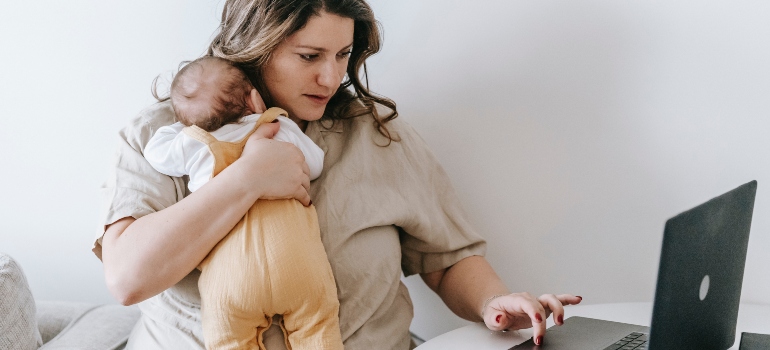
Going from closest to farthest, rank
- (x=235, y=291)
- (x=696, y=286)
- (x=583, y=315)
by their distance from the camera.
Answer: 1. (x=696, y=286)
2. (x=235, y=291)
3. (x=583, y=315)

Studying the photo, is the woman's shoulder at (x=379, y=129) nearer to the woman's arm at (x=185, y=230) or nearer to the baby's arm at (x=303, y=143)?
the baby's arm at (x=303, y=143)

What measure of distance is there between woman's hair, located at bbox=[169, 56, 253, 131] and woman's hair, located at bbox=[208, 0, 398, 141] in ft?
0.23

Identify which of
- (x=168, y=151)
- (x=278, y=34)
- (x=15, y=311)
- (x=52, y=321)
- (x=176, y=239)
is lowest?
(x=52, y=321)

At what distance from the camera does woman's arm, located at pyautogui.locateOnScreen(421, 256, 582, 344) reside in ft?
4.06

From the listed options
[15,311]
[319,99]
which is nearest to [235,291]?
[319,99]

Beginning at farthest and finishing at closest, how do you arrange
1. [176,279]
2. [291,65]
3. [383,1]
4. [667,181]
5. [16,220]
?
[16,220] → [383,1] → [667,181] → [291,65] → [176,279]

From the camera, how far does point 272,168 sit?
1.23 m

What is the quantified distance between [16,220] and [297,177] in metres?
1.02

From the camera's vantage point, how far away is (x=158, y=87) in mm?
1771

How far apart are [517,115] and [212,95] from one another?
697mm

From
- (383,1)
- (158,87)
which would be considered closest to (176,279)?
(158,87)

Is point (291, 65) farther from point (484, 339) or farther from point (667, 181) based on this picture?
point (667, 181)

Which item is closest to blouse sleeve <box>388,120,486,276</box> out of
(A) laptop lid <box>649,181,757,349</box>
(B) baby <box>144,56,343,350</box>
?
(B) baby <box>144,56,343,350</box>

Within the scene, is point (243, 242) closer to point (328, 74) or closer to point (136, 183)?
point (136, 183)
